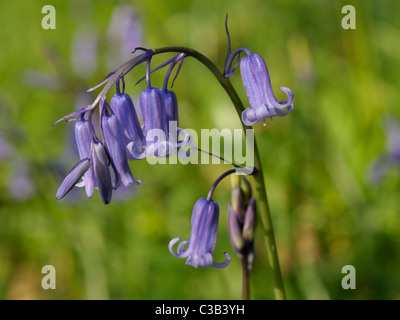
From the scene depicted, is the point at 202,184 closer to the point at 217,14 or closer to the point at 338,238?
the point at 338,238

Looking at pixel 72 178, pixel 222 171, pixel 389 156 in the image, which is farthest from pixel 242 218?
pixel 222 171

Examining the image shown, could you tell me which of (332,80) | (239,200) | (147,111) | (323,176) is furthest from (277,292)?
(332,80)

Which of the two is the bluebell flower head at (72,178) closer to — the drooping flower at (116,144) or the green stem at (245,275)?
the drooping flower at (116,144)

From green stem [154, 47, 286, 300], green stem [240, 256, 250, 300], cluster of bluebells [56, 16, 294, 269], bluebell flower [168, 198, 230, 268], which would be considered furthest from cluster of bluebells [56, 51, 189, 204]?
green stem [240, 256, 250, 300]

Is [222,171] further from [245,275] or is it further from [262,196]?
[262,196]

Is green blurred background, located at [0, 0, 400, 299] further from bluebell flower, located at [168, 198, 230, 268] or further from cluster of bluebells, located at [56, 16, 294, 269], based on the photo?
cluster of bluebells, located at [56, 16, 294, 269]

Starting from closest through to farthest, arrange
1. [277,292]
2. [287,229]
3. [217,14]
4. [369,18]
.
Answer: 1. [277,292]
2. [287,229]
3. [369,18]
4. [217,14]
